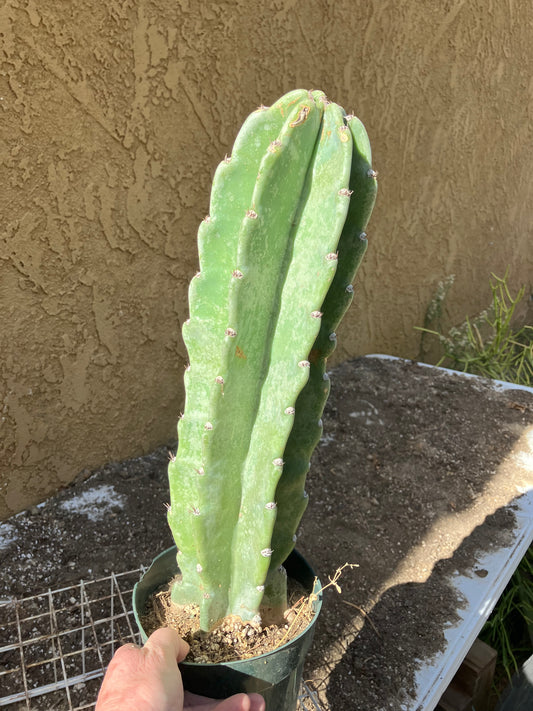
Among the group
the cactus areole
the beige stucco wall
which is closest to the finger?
the cactus areole

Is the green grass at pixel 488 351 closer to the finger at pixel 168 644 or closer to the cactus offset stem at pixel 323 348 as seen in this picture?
the cactus offset stem at pixel 323 348

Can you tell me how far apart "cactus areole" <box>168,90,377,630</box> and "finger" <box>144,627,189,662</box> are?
0.10m

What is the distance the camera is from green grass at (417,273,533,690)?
1931mm

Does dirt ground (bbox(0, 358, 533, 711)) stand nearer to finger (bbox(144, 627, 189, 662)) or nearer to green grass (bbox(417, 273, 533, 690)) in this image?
green grass (bbox(417, 273, 533, 690))

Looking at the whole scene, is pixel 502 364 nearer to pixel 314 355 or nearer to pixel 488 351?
pixel 488 351

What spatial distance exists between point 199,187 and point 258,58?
0.54m

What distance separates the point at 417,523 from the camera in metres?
1.87

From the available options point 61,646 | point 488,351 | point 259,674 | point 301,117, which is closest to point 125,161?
point 301,117

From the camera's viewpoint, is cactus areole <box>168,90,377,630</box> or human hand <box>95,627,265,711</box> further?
cactus areole <box>168,90,377,630</box>

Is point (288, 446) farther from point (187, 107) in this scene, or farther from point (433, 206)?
point (433, 206)

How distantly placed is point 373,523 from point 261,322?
47.6 inches

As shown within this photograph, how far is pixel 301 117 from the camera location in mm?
852

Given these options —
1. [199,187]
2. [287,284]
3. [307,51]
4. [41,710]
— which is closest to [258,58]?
[307,51]

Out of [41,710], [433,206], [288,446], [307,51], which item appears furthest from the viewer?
[433,206]
